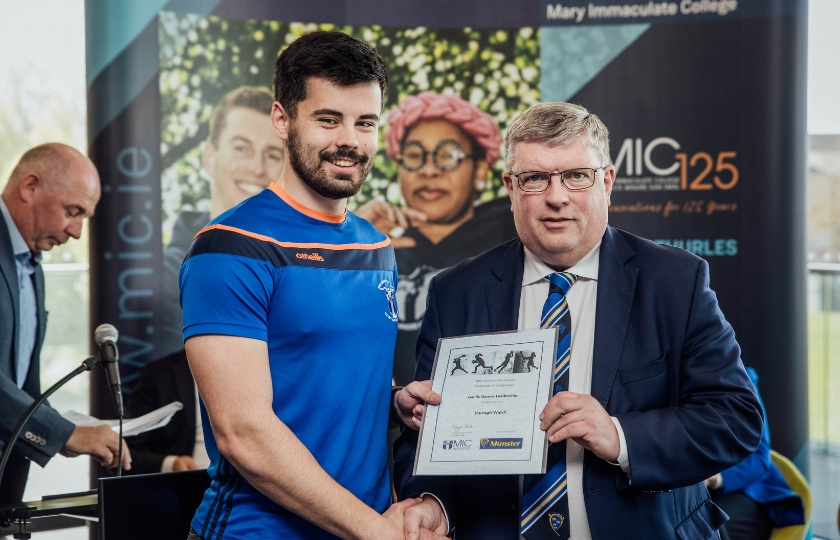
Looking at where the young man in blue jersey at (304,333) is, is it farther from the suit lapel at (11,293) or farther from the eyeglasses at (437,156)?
the eyeglasses at (437,156)

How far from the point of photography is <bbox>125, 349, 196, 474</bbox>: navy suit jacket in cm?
456

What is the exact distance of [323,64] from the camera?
208 cm

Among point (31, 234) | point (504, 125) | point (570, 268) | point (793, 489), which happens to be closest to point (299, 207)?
point (570, 268)

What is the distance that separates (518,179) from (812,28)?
434 cm

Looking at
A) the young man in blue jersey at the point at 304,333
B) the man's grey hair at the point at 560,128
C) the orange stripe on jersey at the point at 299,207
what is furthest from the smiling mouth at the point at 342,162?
the man's grey hair at the point at 560,128

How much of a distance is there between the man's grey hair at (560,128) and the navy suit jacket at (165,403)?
2892 millimetres

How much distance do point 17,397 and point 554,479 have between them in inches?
108

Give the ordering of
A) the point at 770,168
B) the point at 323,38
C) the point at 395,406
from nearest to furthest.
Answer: the point at 323,38, the point at 395,406, the point at 770,168

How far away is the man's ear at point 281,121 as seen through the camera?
217 cm

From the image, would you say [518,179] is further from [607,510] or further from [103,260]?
[103,260]

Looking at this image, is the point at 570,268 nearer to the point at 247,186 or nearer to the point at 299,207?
the point at 299,207

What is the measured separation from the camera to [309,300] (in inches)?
78.7

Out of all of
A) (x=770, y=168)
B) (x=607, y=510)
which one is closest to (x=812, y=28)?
(x=770, y=168)

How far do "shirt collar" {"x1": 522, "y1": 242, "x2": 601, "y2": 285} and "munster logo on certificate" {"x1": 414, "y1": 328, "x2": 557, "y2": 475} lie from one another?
10.1 inches
